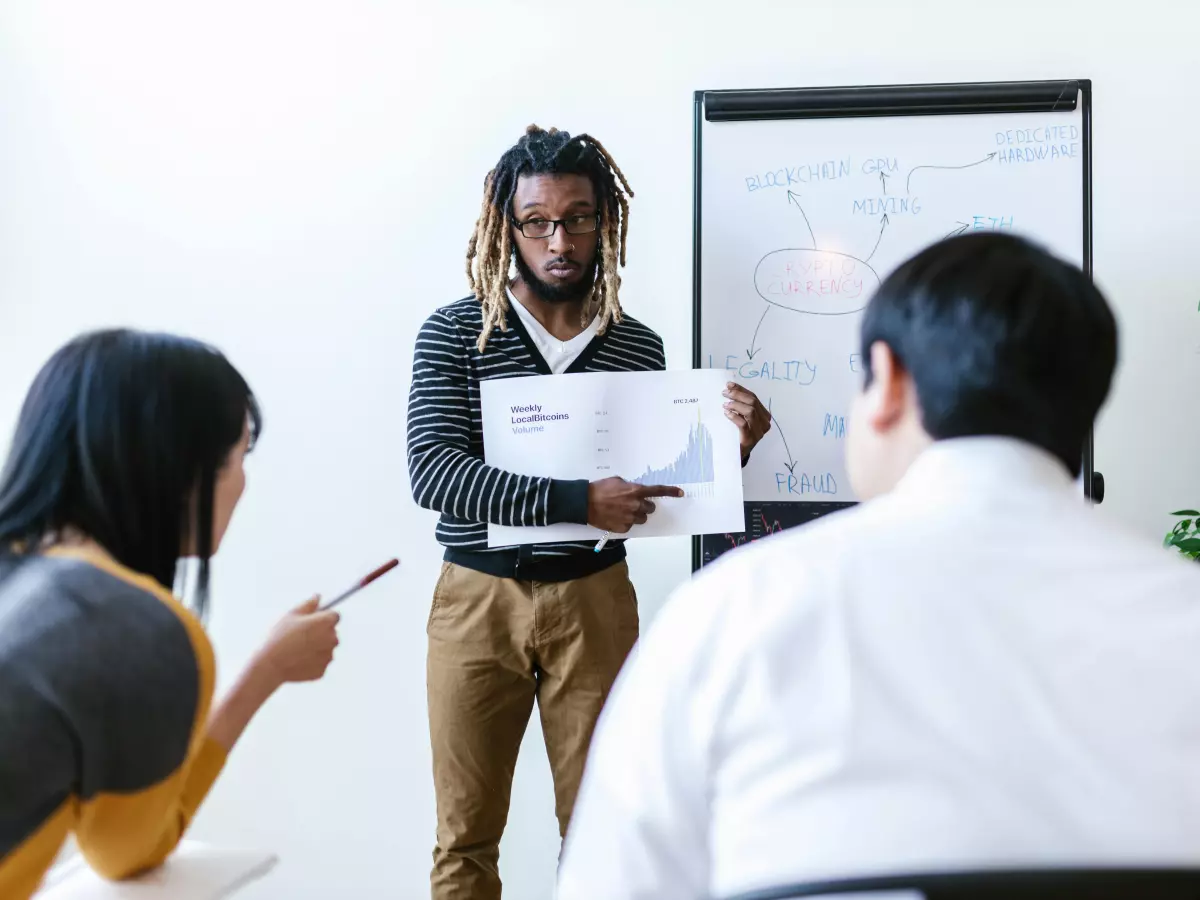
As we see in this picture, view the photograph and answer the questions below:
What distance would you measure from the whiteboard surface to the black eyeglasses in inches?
11.9

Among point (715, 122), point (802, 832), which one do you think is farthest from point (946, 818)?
point (715, 122)

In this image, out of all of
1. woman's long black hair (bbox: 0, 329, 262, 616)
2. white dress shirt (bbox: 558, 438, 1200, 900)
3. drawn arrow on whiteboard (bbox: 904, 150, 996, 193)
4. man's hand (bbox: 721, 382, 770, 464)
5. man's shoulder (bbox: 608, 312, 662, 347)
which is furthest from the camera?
drawn arrow on whiteboard (bbox: 904, 150, 996, 193)

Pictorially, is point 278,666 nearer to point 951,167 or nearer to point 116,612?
point 116,612

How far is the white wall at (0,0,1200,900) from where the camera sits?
88.0 inches

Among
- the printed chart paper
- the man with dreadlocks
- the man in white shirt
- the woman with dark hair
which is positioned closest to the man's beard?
the man with dreadlocks

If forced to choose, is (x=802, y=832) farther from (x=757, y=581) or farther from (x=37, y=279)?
(x=37, y=279)

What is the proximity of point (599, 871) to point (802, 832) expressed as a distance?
0.16 meters

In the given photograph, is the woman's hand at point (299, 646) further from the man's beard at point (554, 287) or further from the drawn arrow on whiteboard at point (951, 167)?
the drawn arrow on whiteboard at point (951, 167)

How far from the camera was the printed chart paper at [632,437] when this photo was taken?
1751 mm

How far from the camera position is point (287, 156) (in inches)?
95.7

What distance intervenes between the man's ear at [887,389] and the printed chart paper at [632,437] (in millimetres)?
987

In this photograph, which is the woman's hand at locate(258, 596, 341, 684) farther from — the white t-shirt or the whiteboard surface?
the whiteboard surface

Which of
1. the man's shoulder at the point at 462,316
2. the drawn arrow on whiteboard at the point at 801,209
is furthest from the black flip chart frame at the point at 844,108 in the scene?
the man's shoulder at the point at 462,316

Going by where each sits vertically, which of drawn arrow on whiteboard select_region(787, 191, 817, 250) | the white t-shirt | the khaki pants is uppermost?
drawn arrow on whiteboard select_region(787, 191, 817, 250)
